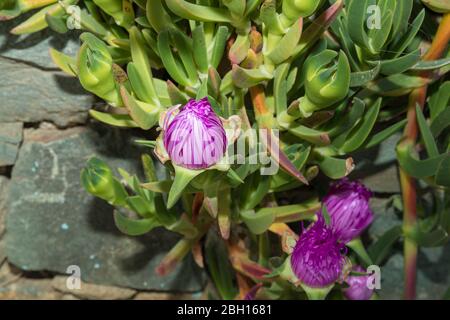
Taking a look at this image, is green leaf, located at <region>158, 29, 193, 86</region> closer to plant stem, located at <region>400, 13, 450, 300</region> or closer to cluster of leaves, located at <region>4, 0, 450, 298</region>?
cluster of leaves, located at <region>4, 0, 450, 298</region>

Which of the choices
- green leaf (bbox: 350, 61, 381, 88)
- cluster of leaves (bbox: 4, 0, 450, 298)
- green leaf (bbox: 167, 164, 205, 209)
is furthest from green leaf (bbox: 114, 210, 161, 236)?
green leaf (bbox: 350, 61, 381, 88)

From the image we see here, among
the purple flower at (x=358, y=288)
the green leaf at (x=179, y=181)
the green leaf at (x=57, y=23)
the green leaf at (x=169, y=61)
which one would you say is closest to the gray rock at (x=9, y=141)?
the green leaf at (x=57, y=23)

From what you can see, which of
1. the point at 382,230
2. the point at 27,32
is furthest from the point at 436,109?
the point at 27,32

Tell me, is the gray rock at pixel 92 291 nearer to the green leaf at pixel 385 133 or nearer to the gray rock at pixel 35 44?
the gray rock at pixel 35 44

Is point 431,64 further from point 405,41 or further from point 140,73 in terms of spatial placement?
point 140,73

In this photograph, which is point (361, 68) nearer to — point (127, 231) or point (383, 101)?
point (383, 101)

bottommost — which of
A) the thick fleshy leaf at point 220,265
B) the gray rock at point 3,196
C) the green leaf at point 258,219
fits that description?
the thick fleshy leaf at point 220,265
